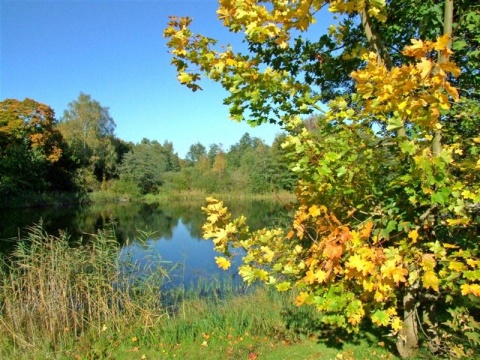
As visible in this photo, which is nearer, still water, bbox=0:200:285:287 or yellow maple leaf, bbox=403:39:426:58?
yellow maple leaf, bbox=403:39:426:58

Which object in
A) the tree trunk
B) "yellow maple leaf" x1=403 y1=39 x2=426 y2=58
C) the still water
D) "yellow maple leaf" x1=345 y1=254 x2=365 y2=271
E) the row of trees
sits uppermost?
the row of trees

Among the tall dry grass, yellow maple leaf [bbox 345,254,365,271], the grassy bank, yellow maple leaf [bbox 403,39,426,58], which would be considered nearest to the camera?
yellow maple leaf [bbox 403,39,426,58]

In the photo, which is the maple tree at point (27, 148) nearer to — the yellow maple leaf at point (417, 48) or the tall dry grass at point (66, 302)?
the tall dry grass at point (66, 302)

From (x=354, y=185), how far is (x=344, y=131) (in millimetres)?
442

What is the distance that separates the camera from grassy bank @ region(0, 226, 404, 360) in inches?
185

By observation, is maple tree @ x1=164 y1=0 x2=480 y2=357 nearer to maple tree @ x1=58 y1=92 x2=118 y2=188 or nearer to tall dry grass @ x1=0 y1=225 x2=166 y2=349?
tall dry grass @ x1=0 y1=225 x2=166 y2=349

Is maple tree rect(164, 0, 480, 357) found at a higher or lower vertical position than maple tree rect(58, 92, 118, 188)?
lower

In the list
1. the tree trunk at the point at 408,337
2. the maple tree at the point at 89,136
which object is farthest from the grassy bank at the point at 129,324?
the maple tree at the point at 89,136

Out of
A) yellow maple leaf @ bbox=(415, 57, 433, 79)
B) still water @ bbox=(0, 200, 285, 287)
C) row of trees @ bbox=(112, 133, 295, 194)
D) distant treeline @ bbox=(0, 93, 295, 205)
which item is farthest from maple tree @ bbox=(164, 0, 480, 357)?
row of trees @ bbox=(112, 133, 295, 194)

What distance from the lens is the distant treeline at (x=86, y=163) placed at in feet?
94.5

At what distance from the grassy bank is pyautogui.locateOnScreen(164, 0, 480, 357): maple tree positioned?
6.22 ft

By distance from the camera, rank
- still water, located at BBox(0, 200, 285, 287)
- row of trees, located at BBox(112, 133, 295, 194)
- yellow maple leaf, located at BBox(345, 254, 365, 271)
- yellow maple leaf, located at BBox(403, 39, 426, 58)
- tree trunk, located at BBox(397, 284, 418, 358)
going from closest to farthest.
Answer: yellow maple leaf, located at BBox(403, 39, 426, 58) → yellow maple leaf, located at BBox(345, 254, 365, 271) → tree trunk, located at BBox(397, 284, 418, 358) → still water, located at BBox(0, 200, 285, 287) → row of trees, located at BBox(112, 133, 295, 194)

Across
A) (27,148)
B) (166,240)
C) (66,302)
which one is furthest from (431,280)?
(27,148)

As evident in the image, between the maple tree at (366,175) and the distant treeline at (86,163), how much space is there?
57.6ft
